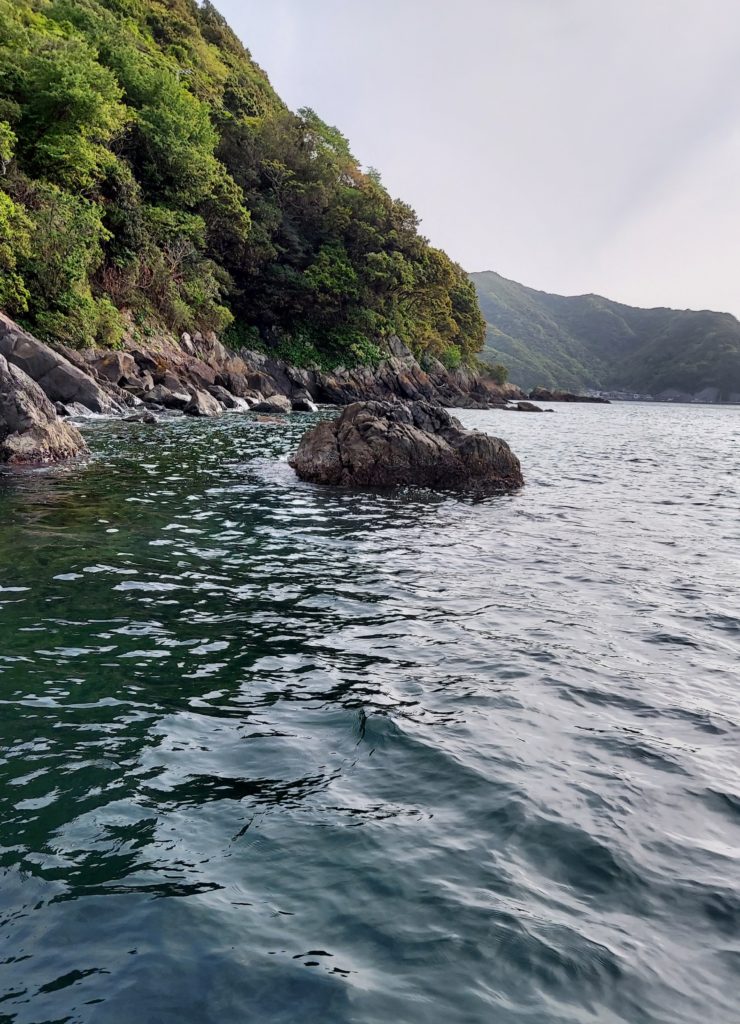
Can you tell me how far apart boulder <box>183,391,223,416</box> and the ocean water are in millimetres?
21290

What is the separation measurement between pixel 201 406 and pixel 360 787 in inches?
1102

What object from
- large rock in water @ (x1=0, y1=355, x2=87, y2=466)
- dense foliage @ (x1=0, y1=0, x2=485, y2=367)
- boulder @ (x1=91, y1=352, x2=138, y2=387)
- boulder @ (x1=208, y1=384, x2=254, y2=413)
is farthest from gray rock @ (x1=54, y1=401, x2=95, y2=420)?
boulder @ (x1=208, y1=384, x2=254, y2=413)

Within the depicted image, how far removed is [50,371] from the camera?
2450cm

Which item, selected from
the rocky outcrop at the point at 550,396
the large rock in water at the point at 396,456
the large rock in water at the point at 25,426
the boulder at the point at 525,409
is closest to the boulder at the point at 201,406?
the large rock in water at the point at 25,426

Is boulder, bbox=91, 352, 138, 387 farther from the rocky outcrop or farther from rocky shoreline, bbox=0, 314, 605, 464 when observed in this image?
the rocky outcrop

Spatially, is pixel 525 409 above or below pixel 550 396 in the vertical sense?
below

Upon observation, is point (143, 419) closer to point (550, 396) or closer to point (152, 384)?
point (152, 384)

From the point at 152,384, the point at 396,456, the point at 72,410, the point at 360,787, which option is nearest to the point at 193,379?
the point at 152,384

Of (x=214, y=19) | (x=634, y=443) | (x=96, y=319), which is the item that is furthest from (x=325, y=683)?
(x=214, y=19)

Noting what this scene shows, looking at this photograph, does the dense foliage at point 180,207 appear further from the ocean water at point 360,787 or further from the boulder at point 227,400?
the ocean water at point 360,787

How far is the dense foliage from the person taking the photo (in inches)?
1153

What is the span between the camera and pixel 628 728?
5078 millimetres

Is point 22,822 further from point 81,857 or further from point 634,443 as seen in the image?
point 634,443

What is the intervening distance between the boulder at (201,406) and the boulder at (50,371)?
325 centimetres
